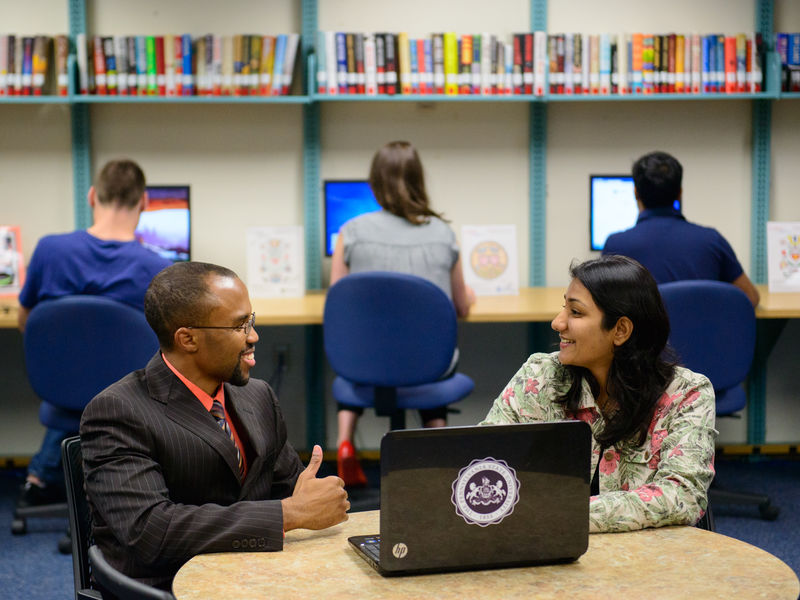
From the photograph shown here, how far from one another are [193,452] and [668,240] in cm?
236

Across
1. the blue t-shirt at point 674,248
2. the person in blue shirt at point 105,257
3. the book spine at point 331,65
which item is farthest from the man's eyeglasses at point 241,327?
the book spine at point 331,65

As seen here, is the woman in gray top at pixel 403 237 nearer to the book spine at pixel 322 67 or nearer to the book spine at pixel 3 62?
the book spine at pixel 322 67

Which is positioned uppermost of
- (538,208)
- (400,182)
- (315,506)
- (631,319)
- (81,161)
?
(81,161)

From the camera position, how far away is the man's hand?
5.26ft

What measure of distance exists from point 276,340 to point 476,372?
937 mm

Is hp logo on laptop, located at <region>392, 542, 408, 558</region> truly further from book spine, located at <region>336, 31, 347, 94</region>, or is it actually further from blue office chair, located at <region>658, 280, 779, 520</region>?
book spine, located at <region>336, 31, 347, 94</region>

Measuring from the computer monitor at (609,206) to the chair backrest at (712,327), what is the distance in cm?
109

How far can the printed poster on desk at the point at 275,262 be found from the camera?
13.6 feet

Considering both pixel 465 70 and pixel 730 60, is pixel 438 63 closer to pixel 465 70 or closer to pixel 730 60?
pixel 465 70

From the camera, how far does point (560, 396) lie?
200 centimetres

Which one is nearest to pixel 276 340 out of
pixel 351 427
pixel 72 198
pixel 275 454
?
pixel 351 427

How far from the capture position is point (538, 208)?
4.55 meters

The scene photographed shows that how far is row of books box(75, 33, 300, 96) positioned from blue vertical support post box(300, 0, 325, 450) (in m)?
0.19

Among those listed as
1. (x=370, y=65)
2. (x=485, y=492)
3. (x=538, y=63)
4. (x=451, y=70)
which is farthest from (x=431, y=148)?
(x=485, y=492)
